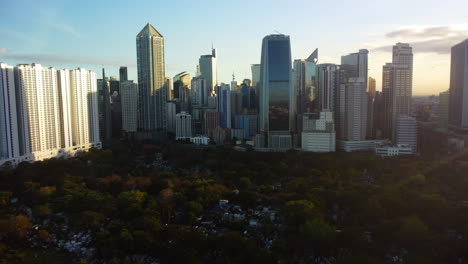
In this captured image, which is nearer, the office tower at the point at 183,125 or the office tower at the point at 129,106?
the office tower at the point at 183,125

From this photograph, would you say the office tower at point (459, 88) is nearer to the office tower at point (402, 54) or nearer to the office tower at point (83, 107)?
the office tower at point (402, 54)

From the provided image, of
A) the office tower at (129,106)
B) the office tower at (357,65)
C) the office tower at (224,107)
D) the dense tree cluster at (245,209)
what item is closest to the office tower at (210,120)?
the office tower at (224,107)

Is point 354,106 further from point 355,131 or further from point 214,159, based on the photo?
point 214,159

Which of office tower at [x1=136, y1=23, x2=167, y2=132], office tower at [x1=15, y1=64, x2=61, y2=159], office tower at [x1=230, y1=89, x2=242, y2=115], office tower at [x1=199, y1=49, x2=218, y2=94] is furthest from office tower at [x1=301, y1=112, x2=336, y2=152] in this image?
office tower at [x1=199, y1=49, x2=218, y2=94]

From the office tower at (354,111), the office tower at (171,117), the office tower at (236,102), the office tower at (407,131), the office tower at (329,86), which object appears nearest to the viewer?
the office tower at (407,131)

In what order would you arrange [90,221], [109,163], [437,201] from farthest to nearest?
[109,163], [437,201], [90,221]

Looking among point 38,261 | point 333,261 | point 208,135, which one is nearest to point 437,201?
point 333,261
